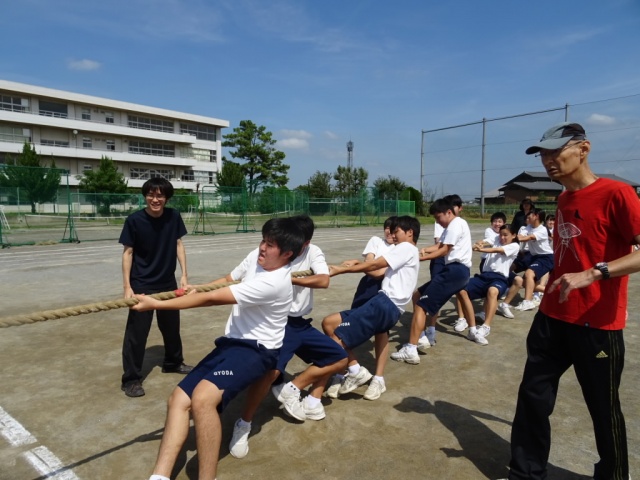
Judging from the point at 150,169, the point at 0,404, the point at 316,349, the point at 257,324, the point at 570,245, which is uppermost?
the point at 150,169

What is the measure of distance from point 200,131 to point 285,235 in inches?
2370

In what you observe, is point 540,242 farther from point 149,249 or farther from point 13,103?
point 13,103

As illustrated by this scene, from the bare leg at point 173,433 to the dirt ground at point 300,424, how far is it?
378 mm

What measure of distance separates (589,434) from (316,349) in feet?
6.78

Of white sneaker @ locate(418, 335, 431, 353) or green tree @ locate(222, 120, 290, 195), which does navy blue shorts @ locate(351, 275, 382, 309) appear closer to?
white sneaker @ locate(418, 335, 431, 353)

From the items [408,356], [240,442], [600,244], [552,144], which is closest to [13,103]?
[408,356]

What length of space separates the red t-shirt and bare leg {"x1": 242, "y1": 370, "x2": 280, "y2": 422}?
1.90 meters

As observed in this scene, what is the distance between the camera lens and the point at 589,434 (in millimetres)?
3256

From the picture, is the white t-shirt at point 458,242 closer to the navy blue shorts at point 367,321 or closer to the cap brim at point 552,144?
the navy blue shorts at point 367,321

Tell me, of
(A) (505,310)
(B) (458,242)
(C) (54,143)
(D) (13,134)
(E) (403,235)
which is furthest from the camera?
(C) (54,143)

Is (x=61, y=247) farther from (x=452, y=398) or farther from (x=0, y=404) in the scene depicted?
(x=452, y=398)

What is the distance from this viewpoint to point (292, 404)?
11.1ft

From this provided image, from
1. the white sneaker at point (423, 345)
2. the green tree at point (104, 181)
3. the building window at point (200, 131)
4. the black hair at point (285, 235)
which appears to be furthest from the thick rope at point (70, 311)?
the building window at point (200, 131)

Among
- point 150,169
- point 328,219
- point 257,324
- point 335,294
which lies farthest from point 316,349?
point 150,169
